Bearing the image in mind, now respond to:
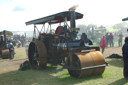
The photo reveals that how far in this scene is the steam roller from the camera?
6.04 m

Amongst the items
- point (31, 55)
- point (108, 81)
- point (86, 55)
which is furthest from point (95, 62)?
point (31, 55)

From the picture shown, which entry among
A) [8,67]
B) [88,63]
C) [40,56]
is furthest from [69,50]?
[8,67]

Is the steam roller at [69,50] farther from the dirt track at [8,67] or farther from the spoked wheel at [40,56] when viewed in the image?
the dirt track at [8,67]

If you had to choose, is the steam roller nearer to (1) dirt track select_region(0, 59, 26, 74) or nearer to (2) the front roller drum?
(2) the front roller drum

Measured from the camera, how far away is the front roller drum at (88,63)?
19.2ft

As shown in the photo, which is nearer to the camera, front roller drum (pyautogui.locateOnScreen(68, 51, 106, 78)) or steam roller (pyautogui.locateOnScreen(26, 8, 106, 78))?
front roller drum (pyautogui.locateOnScreen(68, 51, 106, 78))

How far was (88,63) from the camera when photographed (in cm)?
593

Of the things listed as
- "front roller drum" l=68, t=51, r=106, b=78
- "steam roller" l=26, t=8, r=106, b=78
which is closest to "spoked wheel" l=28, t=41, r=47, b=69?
"steam roller" l=26, t=8, r=106, b=78

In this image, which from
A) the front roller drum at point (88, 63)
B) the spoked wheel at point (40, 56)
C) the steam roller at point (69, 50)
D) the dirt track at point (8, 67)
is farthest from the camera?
the dirt track at point (8, 67)

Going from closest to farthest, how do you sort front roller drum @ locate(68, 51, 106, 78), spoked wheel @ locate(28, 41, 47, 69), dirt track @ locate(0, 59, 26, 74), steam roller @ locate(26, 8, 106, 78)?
1. front roller drum @ locate(68, 51, 106, 78)
2. steam roller @ locate(26, 8, 106, 78)
3. spoked wheel @ locate(28, 41, 47, 69)
4. dirt track @ locate(0, 59, 26, 74)

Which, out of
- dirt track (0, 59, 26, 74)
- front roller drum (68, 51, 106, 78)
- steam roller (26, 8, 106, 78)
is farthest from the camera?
dirt track (0, 59, 26, 74)

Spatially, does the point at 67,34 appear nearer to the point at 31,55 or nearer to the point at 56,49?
the point at 56,49

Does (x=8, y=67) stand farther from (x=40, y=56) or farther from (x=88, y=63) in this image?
(x=88, y=63)

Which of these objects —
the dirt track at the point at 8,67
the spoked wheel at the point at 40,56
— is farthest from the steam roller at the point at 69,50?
the dirt track at the point at 8,67
